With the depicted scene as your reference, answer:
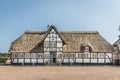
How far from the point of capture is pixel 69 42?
2044 inches

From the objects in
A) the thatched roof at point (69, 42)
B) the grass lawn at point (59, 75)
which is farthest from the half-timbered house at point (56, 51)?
the grass lawn at point (59, 75)

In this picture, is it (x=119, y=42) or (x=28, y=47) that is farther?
(x=119, y=42)

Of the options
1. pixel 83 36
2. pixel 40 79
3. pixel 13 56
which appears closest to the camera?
pixel 40 79

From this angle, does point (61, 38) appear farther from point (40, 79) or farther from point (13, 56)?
point (40, 79)

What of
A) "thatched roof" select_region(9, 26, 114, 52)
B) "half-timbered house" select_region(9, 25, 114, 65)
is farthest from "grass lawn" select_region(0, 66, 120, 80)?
"thatched roof" select_region(9, 26, 114, 52)

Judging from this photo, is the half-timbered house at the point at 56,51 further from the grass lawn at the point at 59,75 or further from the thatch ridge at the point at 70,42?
the grass lawn at the point at 59,75

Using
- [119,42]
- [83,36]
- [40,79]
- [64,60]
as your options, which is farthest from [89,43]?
[40,79]

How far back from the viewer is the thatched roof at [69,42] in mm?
50844

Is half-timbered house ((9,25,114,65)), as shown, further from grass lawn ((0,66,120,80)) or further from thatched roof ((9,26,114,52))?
grass lawn ((0,66,120,80))

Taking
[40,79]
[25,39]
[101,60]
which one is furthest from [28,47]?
[40,79]

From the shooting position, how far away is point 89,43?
52.2 m

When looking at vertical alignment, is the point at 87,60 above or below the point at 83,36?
below

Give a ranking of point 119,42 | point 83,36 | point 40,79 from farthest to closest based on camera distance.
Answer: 1. point 119,42
2. point 83,36
3. point 40,79

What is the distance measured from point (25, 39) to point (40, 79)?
1148 inches
